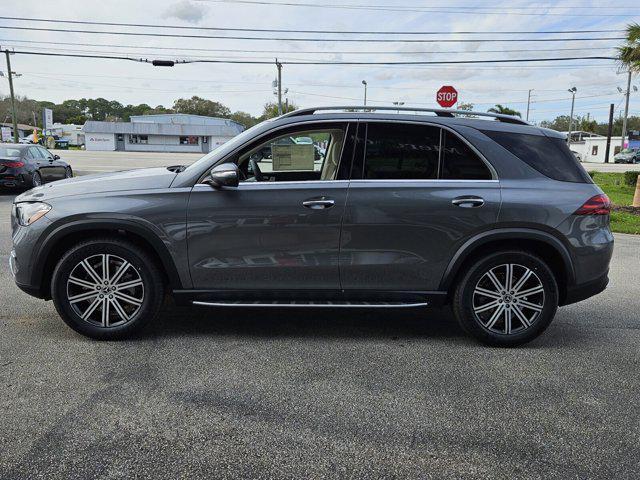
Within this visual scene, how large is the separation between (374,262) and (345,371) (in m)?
0.87

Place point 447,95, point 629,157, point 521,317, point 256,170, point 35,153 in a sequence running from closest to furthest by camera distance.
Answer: point 521,317 < point 256,170 < point 35,153 < point 447,95 < point 629,157

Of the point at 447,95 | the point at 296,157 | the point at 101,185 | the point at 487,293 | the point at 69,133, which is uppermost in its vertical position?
the point at 69,133

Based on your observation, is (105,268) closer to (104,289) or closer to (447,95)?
(104,289)

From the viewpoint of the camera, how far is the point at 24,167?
14.8 metres

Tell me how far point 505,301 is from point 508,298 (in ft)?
0.11

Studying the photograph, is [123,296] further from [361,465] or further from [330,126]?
[361,465]

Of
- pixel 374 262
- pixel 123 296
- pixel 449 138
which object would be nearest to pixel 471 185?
pixel 449 138

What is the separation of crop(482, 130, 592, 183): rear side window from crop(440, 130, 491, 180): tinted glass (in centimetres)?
23

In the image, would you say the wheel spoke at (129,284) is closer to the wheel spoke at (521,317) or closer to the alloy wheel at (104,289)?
the alloy wheel at (104,289)

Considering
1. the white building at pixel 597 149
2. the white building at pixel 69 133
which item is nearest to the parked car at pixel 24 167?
the white building at pixel 597 149

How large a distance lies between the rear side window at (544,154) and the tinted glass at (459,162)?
23 cm

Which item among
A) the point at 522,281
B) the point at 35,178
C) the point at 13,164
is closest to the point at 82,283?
the point at 522,281

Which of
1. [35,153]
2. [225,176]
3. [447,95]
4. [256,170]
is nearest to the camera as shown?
[225,176]

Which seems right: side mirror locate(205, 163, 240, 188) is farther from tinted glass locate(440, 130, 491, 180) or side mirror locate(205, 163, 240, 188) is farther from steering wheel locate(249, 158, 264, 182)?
tinted glass locate(440, 130, 491, 180)
